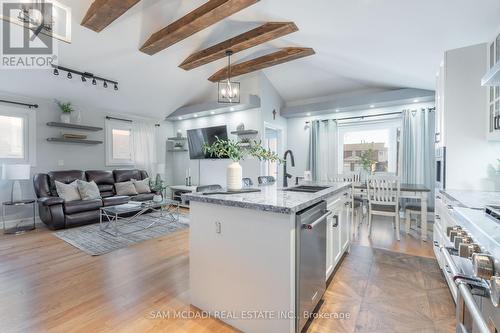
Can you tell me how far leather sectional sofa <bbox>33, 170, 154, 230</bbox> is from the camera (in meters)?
3.93

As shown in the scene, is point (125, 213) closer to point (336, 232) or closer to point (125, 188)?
point (125, 188)

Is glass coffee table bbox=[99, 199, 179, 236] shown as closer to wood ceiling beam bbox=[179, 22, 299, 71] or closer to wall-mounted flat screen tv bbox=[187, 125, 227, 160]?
wall-mounted flat screen tv bbox=[187, 125, 227, 160]

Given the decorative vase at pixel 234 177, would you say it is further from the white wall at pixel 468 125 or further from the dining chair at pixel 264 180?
the white wall at pixel 468 125

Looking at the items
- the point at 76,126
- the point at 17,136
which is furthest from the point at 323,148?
the point at 17,136

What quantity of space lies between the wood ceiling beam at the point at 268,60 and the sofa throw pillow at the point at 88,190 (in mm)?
3681

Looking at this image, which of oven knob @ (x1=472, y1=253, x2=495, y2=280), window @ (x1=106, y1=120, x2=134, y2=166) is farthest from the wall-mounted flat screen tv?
oven knob @ (x1=472, y1=253, x2=495, y2=280)

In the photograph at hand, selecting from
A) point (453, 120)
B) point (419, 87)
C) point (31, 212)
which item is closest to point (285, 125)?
point (419, 87)

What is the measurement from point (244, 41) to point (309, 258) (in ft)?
11.3

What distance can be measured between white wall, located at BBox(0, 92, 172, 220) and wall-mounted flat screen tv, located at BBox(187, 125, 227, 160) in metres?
1.97

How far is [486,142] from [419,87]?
235 cm

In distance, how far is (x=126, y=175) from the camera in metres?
5.48

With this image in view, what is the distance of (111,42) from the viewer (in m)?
3.71

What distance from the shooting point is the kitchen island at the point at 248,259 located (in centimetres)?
143

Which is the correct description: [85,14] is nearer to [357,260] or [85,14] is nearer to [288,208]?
[288,208]
